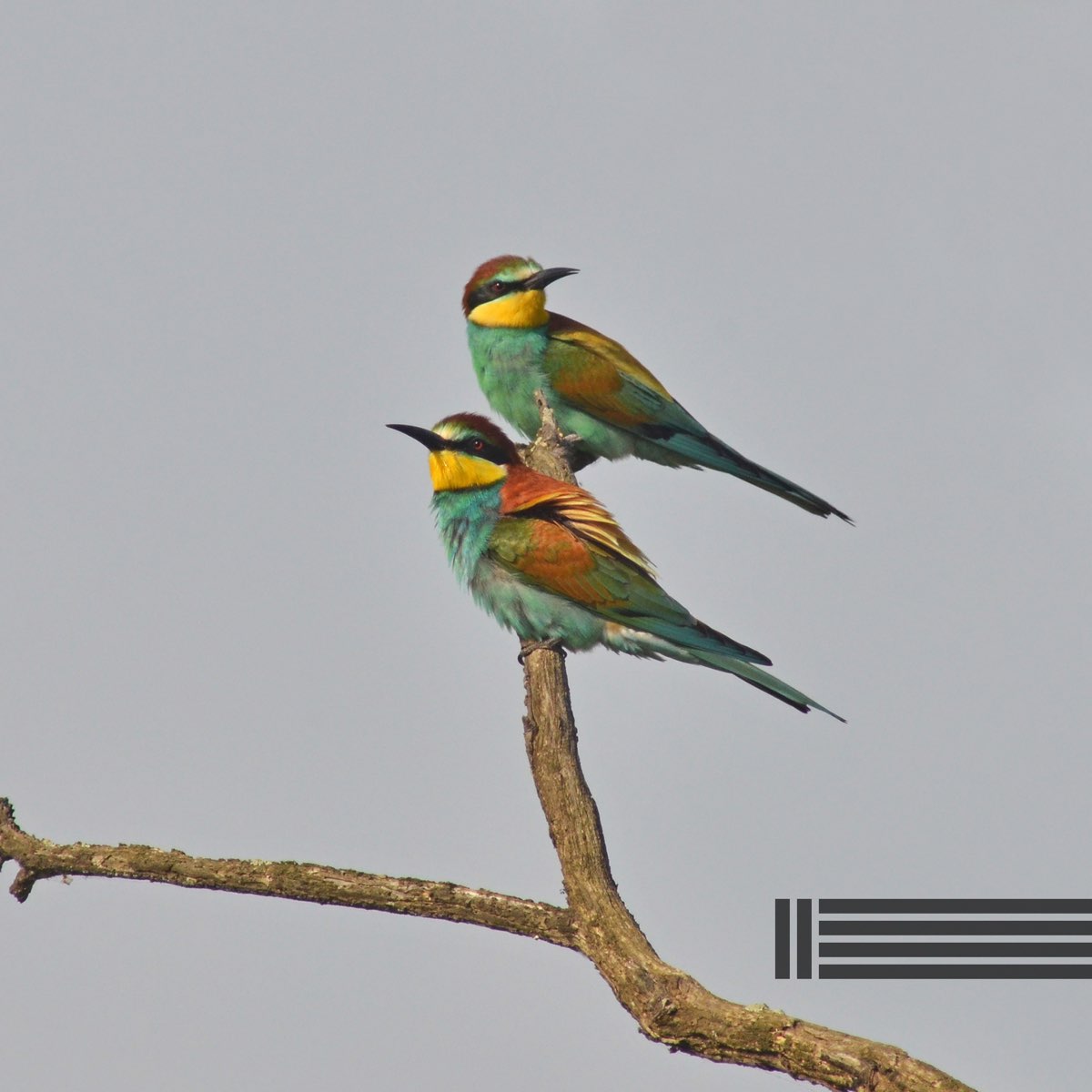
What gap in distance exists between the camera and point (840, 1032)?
3.15 metres

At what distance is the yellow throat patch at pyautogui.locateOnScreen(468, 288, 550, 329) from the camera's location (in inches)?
242

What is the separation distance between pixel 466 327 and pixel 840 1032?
3732 millimetres

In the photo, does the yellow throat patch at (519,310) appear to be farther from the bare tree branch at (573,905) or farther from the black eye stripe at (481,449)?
the bare tree branch at (573,905)

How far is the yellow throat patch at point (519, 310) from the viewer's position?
6.14m

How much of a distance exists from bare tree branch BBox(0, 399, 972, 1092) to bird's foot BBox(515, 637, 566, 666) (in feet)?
1.40

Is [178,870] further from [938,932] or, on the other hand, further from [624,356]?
[624,356]

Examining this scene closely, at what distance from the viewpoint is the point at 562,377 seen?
242 inches

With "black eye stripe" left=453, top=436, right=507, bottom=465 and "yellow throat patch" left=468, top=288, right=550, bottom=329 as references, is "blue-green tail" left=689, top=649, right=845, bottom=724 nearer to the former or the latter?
"black eye stripe" left=453, top=436, right=507, bottom=465

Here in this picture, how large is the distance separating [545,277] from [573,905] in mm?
3093

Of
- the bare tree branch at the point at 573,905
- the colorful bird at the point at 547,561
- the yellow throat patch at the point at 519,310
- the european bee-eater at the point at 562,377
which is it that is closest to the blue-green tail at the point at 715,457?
the european bee-eater at the point at 562,377

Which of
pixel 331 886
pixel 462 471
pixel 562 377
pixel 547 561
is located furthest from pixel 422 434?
pixel 331 886

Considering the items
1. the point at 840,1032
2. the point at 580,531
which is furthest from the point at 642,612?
the point at 840,1032

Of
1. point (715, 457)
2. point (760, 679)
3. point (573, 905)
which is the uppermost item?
point (715, 457)

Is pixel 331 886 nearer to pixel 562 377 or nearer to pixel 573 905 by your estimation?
pixel 573 905
